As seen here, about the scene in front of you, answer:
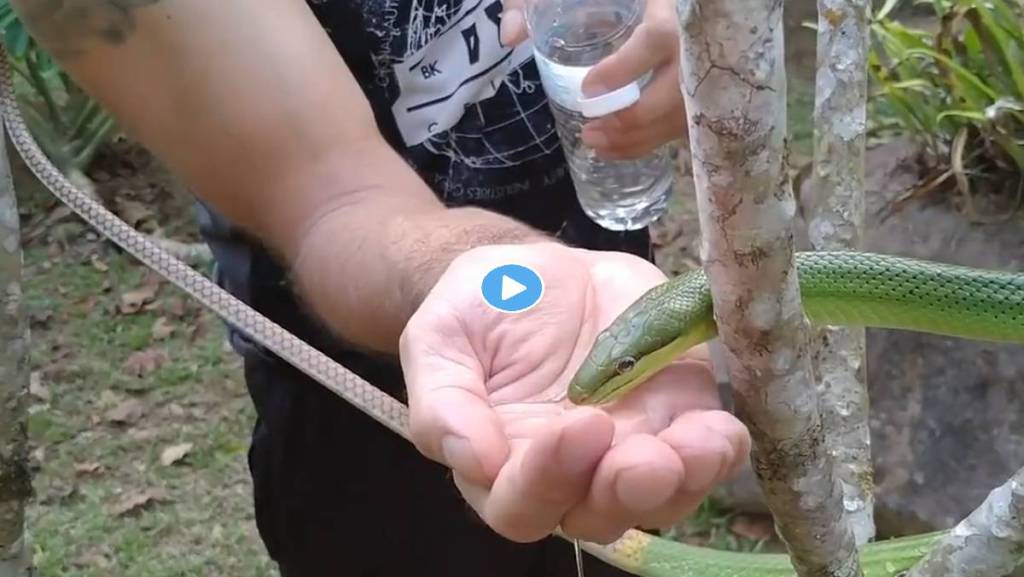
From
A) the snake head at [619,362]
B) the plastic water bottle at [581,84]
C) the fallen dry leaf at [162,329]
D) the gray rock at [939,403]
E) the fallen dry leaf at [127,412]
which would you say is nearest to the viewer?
the snake head at [619,362]

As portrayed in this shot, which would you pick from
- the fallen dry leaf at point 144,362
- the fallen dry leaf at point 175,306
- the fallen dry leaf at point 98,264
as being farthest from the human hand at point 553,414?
the fallen dry leaf at point 98,264

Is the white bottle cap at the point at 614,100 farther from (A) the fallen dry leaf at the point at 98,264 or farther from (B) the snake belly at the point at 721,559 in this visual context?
(A) the fallen dry leaf at the point at 98,264

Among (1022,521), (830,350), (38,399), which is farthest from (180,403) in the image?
(1022,521)

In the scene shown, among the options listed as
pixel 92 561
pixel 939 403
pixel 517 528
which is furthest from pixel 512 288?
pixel 92 561

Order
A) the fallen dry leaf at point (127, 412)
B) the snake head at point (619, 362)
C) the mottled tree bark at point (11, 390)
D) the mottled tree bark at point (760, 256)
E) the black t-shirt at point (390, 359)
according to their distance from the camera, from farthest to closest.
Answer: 1. the fallen dry leaf at point (127, 412)
2. the black t-shirt at point (390, 359)
3. the mottled tree bark at point (11, 390)
4. the snake head at point (619, 362)
5. the mottled tree bark at point (760, 256)

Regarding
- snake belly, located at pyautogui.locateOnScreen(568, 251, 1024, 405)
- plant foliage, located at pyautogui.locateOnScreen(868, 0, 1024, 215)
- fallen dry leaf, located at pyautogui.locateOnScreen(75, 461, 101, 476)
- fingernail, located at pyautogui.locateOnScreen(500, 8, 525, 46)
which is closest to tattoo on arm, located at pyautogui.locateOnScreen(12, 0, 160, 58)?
fingernail, located at pyautogui.locateOnScreen(500, 8, 525, 46)

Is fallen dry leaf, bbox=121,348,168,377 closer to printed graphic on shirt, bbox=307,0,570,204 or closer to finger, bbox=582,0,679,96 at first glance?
printed graphic on shirt, bbox=307,0,570,204
